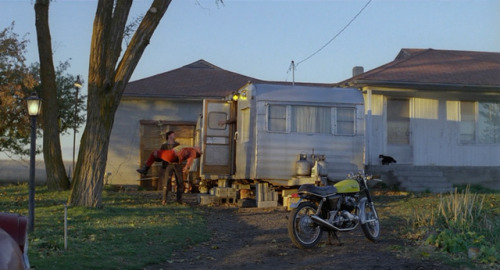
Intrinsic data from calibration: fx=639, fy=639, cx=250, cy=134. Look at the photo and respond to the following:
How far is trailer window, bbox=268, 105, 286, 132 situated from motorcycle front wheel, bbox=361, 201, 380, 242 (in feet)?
17.5

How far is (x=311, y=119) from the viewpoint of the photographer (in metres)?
15.4

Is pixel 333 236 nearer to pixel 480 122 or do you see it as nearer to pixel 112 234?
pixel 112 234

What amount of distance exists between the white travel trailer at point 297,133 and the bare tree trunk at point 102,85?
297cm

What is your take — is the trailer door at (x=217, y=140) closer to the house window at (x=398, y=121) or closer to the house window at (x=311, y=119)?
the house window at (x=311, y=119)

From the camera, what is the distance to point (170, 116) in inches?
994

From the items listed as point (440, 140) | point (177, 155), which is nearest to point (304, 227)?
point (177, 155)

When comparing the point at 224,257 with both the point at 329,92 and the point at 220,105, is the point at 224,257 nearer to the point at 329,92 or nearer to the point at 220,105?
the point at 329,92

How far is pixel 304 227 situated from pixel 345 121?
22.2 feet

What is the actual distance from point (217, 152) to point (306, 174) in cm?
318

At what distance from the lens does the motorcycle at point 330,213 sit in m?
9.24

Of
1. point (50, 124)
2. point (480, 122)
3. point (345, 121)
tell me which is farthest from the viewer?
point (480, 122)

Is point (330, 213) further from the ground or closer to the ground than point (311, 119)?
closer to the ground

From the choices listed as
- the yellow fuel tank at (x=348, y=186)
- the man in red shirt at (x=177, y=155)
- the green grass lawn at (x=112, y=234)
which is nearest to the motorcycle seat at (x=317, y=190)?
the yellow fuel tank at (x=348, y=186)

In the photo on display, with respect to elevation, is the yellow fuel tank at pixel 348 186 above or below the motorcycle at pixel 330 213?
above
